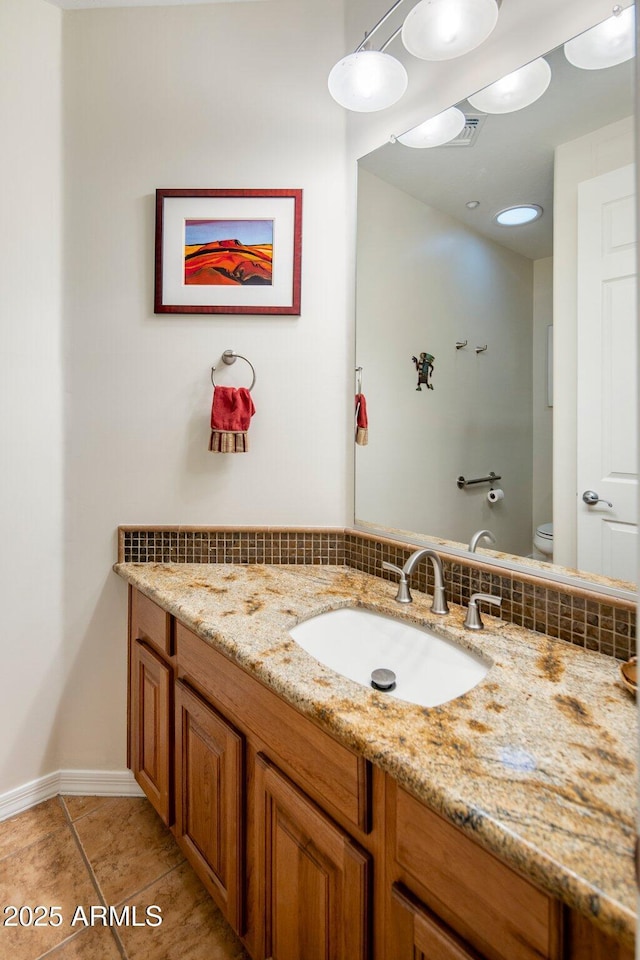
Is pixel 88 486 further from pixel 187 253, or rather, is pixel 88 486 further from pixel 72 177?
pixel 72 177

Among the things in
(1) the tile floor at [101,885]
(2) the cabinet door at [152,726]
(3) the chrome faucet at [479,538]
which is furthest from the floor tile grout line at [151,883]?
(3) the chrome faucet at [479,538]

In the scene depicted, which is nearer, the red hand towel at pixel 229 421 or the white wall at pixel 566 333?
the white wall at pixel 566 333

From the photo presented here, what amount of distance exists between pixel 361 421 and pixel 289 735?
97 centimetres

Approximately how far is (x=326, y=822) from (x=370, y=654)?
0.37 meters

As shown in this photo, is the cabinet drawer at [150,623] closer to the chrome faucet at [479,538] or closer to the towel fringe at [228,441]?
the towel fringe at [228,441]

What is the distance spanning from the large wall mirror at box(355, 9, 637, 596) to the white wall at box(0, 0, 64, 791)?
1.09 m

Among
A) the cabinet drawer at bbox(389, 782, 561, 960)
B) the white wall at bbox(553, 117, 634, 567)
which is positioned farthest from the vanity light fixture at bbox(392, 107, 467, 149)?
the cabinet drawer at bbox(389, 782, 561, 960)

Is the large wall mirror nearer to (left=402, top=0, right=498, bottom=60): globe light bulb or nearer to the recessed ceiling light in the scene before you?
the recessed ceiling light

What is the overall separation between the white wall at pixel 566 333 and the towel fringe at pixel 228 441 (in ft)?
2.99

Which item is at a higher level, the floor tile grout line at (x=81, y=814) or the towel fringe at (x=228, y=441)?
the towel fringe at (x=228, y=441)

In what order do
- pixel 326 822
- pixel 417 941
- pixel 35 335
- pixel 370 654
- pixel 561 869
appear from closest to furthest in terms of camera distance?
pixel 561 869
pixel 417 941
pixel 326 822
pixel 370 654
pixel 35 335

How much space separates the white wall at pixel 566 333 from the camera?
94cm

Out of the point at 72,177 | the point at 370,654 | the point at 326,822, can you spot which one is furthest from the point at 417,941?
the point at 72,177

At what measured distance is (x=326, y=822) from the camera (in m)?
0.73
